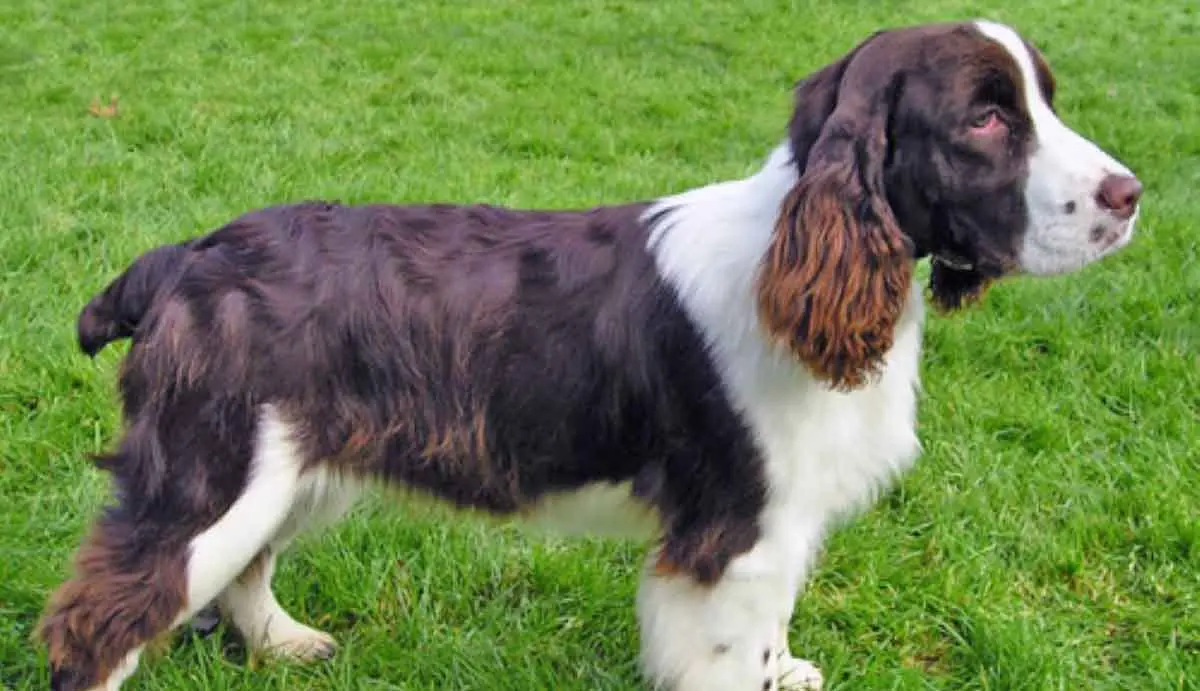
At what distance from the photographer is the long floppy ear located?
2.46 m

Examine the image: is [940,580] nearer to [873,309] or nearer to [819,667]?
[819,667]

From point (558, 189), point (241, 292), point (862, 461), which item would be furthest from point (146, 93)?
point (862, 461)

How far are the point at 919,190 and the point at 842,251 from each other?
8.8 inches

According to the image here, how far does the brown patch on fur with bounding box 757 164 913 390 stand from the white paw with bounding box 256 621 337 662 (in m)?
1.40

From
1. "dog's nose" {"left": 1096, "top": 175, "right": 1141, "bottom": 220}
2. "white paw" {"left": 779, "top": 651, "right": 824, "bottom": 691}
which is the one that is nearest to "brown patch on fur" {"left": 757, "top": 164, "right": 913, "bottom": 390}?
"dog's nose" {"left": 1096, "top": 175, "right": 1141, "bottom": 220}

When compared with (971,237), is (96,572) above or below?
below

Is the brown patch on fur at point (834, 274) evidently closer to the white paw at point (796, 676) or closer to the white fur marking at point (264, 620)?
the white paw at point (796, 676)

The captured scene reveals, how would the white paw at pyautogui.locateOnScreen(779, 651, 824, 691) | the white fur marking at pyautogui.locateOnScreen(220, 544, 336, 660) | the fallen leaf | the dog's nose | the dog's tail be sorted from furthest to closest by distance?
the fallen leaf
the white fur marking at pyautogui.locateOnScreen(220, 544, 336, 660)
the white paw at pyautogui.locateOnScreen(779, 651, 824, 691)
the dog's tail
the dog's nose

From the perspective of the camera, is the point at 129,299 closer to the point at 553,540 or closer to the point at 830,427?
the point at 553,540

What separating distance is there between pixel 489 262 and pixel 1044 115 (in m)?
1.18

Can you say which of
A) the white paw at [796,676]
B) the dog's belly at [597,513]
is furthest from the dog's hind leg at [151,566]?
the white paw at [796,676]

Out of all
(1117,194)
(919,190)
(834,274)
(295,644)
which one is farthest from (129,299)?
(1117,194)

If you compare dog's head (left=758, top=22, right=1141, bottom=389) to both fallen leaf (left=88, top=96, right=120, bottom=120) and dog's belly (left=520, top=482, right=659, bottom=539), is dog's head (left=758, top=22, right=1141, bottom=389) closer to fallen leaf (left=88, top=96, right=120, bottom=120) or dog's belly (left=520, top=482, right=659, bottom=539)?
dog's belly (left=520, top=482, right=659, bottom=539)

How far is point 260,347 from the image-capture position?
8.80 feet
